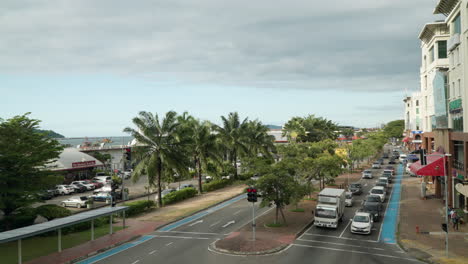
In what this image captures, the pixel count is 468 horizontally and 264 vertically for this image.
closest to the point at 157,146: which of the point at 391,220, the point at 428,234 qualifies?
the point at 391,220

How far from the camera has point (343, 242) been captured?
28.4 meters

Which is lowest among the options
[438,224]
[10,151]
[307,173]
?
[438,224]

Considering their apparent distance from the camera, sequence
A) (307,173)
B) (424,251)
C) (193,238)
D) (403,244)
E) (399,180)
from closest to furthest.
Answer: (424,251)
(403,244)
(193,238)
(307,173)
(399,180)

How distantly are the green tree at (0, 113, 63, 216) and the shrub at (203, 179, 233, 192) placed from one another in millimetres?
29653

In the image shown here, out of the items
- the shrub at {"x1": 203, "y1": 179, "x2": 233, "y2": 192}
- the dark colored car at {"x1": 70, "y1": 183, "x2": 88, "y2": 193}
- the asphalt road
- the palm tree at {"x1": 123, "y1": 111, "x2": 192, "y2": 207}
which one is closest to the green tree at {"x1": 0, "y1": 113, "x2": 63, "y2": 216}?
the asphalt road

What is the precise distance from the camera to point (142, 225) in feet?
115

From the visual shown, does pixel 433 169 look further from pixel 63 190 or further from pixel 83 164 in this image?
pixel 83 164

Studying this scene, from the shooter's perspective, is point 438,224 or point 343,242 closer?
point 343,242

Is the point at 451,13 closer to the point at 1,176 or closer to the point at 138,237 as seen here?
the point at 138,237

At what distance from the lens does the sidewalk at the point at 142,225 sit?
995 inches

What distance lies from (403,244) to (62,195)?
164ft

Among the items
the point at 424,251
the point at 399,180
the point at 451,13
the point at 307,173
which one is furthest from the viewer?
the point at 399,180

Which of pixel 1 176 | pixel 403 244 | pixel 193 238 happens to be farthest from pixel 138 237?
pixel 403 244

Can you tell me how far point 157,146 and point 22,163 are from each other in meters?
17.3
